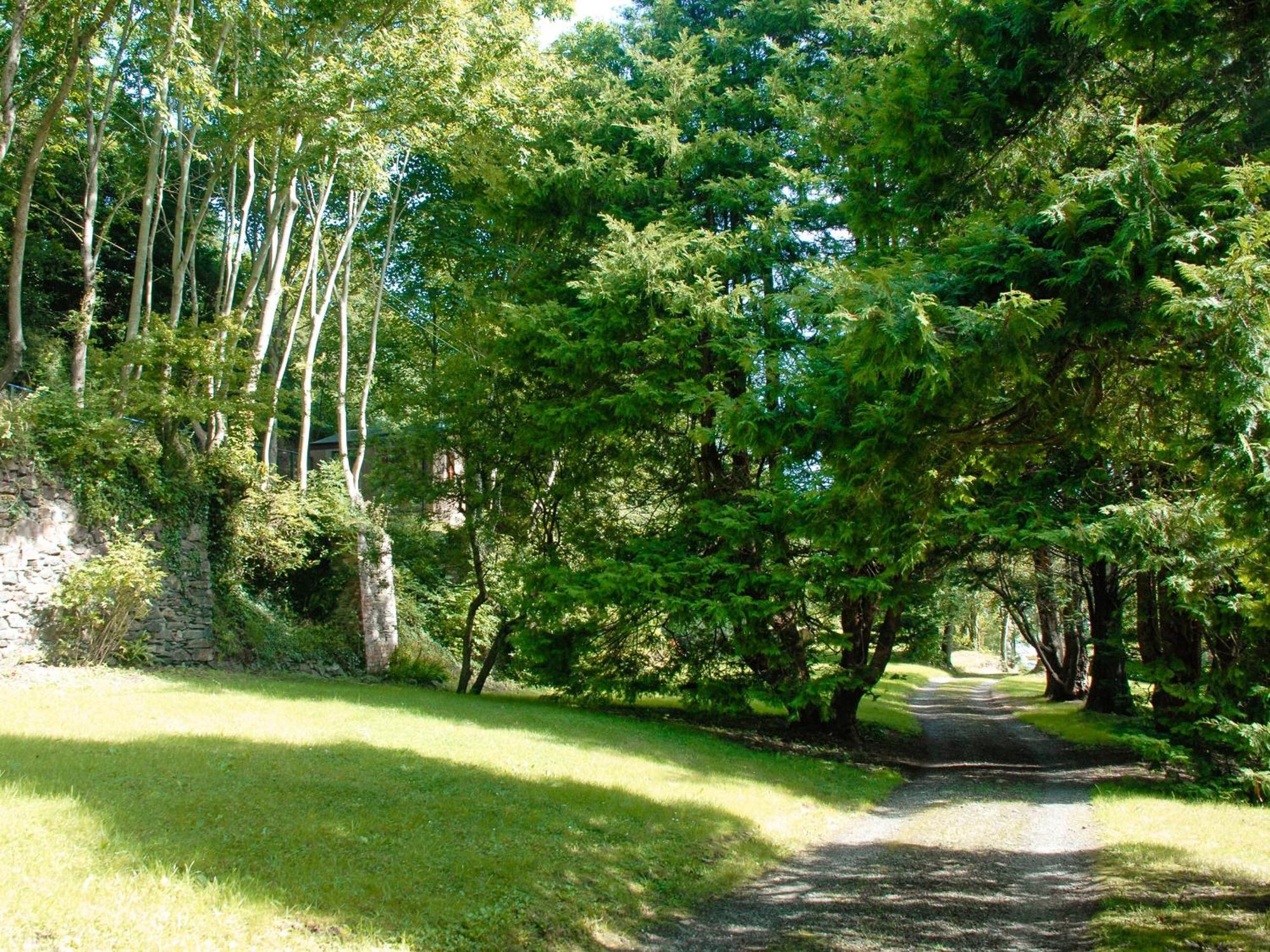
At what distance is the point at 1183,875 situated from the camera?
7008mm

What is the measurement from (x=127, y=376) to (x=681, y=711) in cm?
1204

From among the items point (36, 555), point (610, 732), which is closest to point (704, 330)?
point (610, 732)

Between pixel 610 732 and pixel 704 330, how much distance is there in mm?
6650

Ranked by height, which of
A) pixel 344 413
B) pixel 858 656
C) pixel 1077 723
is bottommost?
pixel 1077 723

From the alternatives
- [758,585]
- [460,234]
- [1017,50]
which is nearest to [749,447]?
[1017,50]

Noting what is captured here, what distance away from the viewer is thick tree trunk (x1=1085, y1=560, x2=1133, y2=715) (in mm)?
17406

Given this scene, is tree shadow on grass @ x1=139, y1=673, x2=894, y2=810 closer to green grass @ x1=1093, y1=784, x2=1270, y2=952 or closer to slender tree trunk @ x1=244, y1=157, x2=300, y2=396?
green grass @ x1=1093, y1=784, x2=1270, y2=952

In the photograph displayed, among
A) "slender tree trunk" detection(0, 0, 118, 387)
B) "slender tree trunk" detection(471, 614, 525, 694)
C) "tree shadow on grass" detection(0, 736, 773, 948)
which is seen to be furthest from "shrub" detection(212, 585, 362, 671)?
A: "tree shadow on grass" detection(0, 736, 773, 948)

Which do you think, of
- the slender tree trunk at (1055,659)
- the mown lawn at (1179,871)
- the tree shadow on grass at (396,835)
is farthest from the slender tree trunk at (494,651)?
the slender tree trunk at (1055,659)

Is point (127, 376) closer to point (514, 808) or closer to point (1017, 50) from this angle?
point (514, 808)

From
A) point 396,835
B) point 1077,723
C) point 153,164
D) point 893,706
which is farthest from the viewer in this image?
point 893,706

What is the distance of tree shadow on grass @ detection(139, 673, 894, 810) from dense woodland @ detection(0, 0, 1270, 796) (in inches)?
49.0

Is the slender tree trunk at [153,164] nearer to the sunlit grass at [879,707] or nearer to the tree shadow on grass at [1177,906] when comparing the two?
the sunlit grass at [879,707]

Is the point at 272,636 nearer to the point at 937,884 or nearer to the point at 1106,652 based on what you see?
the point at 937,884
